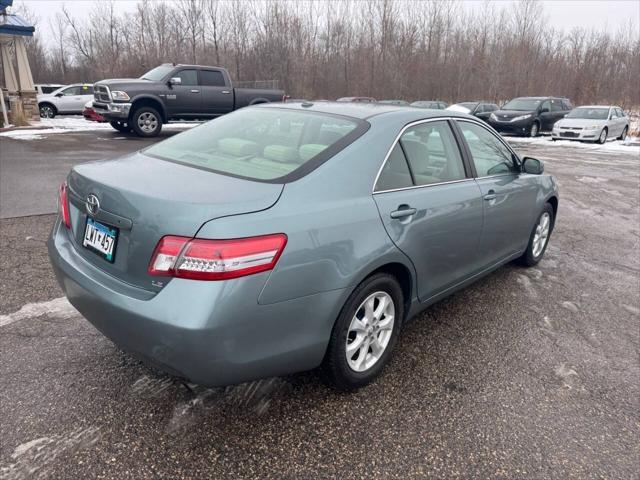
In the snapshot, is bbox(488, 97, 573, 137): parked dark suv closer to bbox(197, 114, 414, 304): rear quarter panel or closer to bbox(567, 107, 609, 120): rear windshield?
bbox(567, 107, 609, 120): rear windshield

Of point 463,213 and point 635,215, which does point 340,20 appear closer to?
point 635,215

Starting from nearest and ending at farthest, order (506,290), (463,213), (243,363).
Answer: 1. (243,363)
2. (463,213)
3. (506,290)

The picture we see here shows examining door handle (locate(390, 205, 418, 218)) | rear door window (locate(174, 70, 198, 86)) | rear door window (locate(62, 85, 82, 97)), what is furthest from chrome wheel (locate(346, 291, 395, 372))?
rear door window (locate(62, 85, 82, 97))

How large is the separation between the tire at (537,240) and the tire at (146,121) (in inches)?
461

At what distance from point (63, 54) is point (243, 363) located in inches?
2185

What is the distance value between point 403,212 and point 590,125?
19.2 m

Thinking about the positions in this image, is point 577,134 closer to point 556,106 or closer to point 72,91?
point 556,106

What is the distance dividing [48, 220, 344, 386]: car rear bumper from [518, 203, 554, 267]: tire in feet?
9.83

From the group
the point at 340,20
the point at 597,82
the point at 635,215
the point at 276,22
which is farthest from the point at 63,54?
the point at 635,215

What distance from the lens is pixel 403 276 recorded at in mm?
2889

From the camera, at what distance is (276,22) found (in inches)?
1500

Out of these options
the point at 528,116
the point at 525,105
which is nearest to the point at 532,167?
the point at 528,116

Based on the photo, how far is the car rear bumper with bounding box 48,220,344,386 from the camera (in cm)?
199

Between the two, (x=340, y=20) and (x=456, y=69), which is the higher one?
(x=340, y=20)
